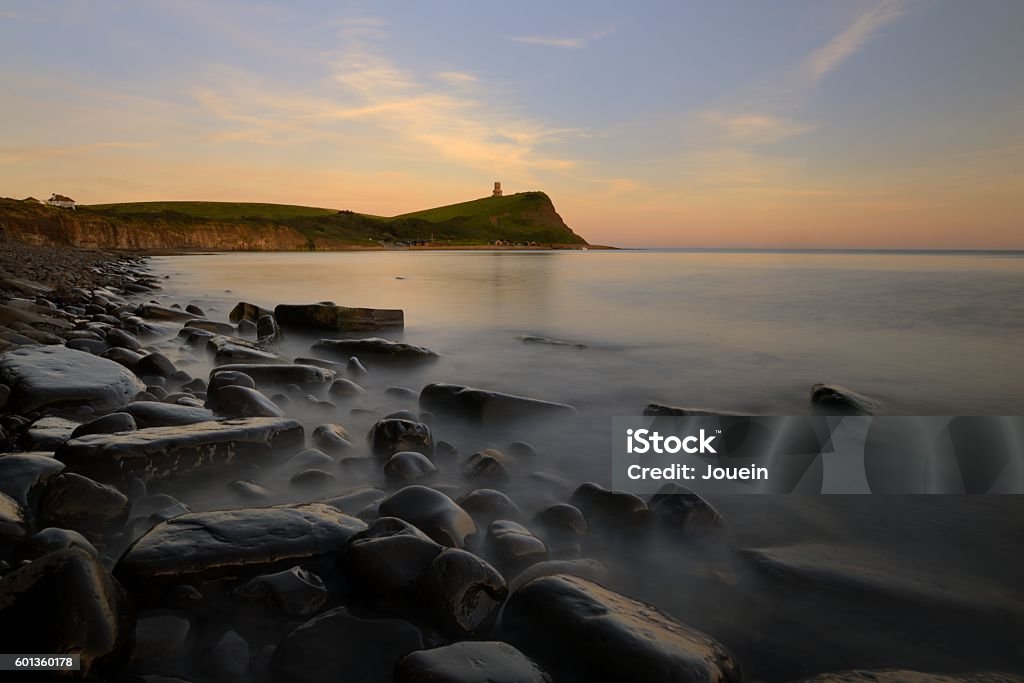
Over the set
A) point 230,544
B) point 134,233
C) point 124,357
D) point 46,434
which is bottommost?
point 230,544

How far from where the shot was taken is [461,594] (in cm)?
182

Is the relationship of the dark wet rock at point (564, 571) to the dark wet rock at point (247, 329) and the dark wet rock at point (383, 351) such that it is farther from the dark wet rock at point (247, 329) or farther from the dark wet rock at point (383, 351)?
the dark wet rock at point (247, 329)

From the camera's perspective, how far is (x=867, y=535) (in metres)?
2.60

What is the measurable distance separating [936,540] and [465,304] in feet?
39.5

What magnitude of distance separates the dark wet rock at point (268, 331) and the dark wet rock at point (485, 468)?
5.65m

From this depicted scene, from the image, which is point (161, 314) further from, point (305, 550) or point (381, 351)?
point (305, 550)

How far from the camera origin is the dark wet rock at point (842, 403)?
4707 mm

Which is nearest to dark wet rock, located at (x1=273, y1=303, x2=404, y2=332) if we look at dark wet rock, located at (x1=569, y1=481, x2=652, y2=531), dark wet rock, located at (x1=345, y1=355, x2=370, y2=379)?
dark wet rock, located at (x1=345, y1=355, x2=370, y2=379)

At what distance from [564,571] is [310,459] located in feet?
5.77

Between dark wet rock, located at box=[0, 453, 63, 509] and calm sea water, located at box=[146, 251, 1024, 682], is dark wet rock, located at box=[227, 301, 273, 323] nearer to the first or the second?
calm sea water, located at box=[146, 251, 1024, 682]

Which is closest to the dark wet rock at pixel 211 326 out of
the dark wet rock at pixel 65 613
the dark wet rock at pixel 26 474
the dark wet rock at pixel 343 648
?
the dark wet rock at pixel 26 474

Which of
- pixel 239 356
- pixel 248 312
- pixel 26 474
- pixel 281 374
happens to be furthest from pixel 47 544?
pixel 248 312

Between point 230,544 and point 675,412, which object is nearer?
point 230,544

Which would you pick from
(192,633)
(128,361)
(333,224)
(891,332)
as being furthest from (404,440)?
(333,224)
